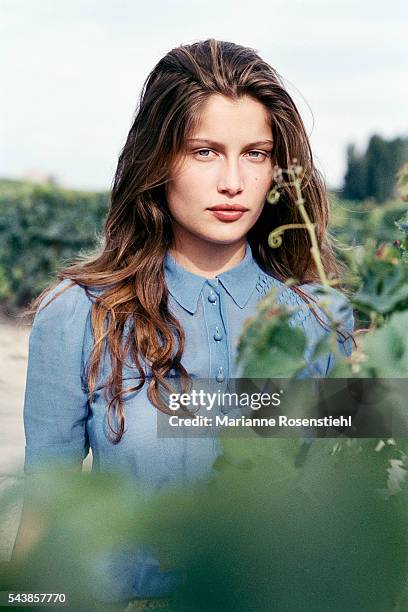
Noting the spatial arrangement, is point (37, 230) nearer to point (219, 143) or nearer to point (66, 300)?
point (66, 300)

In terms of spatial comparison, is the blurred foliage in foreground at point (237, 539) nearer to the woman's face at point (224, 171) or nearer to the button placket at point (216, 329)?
the woman's face at point (224, 171)

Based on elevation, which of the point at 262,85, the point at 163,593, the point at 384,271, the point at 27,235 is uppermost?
the point at 262,85

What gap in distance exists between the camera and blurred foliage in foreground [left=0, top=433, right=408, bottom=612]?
0.85 feet

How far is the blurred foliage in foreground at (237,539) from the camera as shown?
0.26 meters

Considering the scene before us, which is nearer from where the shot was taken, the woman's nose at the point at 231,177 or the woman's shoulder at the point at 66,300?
the woman's nose at the point at 231,177

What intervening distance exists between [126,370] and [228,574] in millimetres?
799

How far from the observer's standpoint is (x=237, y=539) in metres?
0.27

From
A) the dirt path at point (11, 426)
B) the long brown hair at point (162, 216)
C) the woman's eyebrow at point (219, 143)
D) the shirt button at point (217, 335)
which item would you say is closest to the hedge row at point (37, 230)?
the dirt path at point (11, 426)

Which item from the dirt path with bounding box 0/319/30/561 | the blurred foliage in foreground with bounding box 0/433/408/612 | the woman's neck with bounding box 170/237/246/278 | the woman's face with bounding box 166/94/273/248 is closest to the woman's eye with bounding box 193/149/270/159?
the woman's face with bounding box 166/94/273/248

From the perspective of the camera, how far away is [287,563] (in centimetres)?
27

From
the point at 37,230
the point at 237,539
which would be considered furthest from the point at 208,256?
the point at 37,230

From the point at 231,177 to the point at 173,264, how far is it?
0.94 feet

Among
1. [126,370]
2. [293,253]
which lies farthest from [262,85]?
[126,370]

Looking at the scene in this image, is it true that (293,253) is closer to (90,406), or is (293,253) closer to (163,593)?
(90,406)
